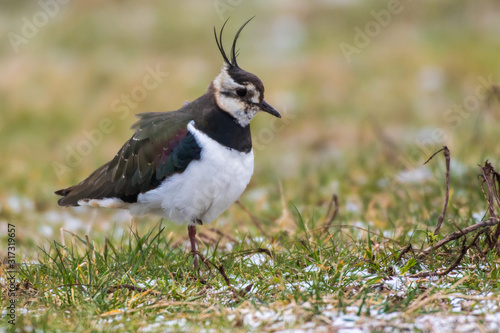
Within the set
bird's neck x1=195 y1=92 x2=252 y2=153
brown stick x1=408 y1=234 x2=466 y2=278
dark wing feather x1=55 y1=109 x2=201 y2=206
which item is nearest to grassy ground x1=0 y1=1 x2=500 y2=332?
brown stick x1=408 y1=234 x2=466 y2=278

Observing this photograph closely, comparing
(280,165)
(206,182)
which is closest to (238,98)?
(206,182)

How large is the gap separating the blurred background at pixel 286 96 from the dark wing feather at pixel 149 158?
59 cm

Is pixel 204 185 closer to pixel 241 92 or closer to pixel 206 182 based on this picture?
pixel 206 182

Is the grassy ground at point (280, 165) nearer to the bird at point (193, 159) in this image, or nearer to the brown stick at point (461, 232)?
the brown stick at point (461, 232)

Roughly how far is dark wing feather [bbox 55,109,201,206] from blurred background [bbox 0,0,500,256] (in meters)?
0.59

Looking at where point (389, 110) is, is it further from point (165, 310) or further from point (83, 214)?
point (165, 310)

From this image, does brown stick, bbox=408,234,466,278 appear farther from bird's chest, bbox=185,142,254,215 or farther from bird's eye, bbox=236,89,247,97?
bird's eye, bbox=236,89,247,97

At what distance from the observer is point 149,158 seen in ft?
14.7

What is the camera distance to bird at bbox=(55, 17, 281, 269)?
4.25 metres

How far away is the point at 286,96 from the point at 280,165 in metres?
2.75

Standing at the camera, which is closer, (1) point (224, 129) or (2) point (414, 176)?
(1) point (224, 129)

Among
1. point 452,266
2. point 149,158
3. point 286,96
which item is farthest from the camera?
point 286,96

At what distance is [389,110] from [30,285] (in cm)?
815

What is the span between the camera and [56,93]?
1166cm
